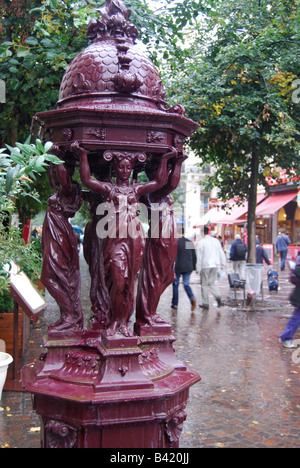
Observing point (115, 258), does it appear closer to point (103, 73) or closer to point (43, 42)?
point (103, 73)

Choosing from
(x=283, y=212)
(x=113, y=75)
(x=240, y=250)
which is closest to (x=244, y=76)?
(x=240, y=250)

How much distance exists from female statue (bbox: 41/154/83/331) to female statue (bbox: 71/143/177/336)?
1.12ft

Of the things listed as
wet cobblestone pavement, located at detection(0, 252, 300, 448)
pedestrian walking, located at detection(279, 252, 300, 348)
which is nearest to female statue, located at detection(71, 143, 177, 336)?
wet cobblestone pavement, located at detection(0, 252, 300, 448)

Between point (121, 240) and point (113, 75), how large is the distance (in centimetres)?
111

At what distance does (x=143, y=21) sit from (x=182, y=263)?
5.87 metres

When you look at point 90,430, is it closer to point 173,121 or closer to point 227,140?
point 173,121

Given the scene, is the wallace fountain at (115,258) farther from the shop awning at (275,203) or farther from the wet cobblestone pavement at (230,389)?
the shop awning at (275,203)

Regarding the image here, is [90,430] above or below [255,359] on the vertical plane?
above

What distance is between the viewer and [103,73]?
2.96m

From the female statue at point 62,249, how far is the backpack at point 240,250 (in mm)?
10296

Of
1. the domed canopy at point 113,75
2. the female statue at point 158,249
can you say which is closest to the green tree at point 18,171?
the domed canopy at point 113,75

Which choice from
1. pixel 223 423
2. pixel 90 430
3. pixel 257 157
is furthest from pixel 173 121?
pixel 257 157

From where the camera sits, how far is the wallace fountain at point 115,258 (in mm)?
2631
